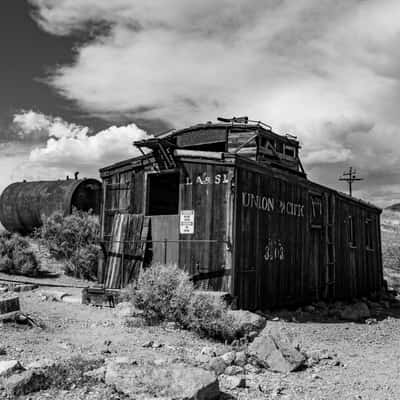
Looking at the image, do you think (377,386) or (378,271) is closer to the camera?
(377,386)

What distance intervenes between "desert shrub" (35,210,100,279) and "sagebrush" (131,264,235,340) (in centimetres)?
760

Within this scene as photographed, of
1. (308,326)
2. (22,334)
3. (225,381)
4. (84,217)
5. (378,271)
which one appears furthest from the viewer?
(378,271)

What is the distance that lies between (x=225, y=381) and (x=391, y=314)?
9696mm

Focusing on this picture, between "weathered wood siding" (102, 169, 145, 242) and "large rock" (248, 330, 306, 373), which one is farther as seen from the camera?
"weathered wood siding" (102, 169, 145, 242)

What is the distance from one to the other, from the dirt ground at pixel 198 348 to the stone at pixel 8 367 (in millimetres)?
524

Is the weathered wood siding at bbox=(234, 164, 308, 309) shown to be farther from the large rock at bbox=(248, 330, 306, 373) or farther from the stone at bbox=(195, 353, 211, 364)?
the stone at bbox=(195, 353, 211, 364)

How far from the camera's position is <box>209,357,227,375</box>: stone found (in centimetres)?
604

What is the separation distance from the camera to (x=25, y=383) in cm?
482

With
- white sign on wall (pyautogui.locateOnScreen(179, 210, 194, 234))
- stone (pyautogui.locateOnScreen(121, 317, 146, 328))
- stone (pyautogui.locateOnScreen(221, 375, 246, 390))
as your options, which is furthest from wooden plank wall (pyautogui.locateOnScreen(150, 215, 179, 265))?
stone (pyautogui.locateOnScreen(221, 375, 246, 390))

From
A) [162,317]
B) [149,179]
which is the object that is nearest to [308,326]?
[162,317]

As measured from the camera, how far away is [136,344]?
7.12 m

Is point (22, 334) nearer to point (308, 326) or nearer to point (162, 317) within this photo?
point (162, 317)

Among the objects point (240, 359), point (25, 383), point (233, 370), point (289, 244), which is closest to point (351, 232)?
point (289, 244)

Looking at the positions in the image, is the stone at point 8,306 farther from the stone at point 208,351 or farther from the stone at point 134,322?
the stone at point 208,351
